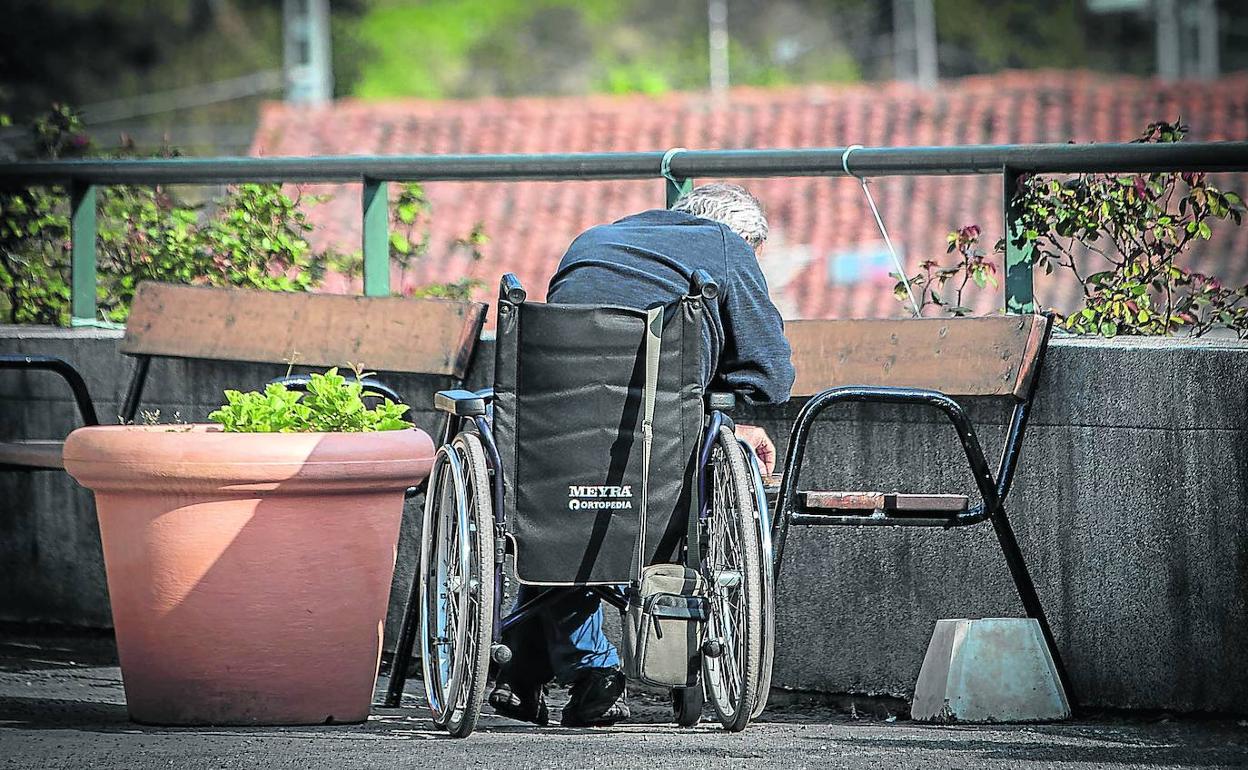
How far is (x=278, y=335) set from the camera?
657 cm

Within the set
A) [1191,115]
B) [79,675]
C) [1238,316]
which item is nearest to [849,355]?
[1238,316]

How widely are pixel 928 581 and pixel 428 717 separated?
1.51 meters

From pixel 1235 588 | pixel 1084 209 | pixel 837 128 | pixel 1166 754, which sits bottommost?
pixel 1166 754

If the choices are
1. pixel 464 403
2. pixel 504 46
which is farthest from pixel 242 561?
pixel 504 46

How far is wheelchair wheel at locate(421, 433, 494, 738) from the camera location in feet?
15.3

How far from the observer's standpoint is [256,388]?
6684 mm

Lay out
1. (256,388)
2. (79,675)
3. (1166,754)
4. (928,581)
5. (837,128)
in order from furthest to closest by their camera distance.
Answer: (837,128) → (256,388) → (79,675) → (928,581) → (1166,754)

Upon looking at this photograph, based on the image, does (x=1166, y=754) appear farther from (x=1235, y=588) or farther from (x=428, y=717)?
(x=428, y=717)

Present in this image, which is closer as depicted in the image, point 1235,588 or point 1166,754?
point 1166,754

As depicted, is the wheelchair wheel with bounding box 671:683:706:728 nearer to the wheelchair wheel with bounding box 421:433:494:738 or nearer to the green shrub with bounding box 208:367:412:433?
the wheelchair wheel with bounding box 421:433:494:738

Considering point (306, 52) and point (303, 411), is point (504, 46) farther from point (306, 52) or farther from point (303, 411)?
point (303, 411)

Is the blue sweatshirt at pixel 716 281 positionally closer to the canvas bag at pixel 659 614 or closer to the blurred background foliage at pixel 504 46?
the canvas bag at pixel 659 614

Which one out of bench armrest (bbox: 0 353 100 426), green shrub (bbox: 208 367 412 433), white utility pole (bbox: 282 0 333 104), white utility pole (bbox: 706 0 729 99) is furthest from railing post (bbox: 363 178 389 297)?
white utility pole (bbox: 706 0 729 99)

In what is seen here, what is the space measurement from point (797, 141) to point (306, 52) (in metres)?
17.3
